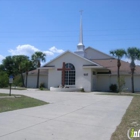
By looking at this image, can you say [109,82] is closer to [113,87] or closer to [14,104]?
[113,87]

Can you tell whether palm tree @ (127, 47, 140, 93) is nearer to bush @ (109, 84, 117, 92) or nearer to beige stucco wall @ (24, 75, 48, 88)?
bush @ (109, 84, 117, 92)

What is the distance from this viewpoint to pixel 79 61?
2986 centimetres

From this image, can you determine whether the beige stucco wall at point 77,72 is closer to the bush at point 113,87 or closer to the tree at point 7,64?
the bush at point 113,87

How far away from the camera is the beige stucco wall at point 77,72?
1152 inches

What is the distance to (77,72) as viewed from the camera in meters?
29.8

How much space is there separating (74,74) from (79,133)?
24.0 metres

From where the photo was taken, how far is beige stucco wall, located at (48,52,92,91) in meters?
29.2

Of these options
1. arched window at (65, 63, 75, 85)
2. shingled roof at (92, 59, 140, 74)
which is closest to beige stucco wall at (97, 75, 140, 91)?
shingled roof at (92, 59, 140, 74)

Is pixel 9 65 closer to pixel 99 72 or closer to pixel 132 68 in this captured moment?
pixel 99 72

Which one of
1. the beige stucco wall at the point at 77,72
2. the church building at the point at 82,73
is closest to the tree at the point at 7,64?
the church building at the point at 82,73

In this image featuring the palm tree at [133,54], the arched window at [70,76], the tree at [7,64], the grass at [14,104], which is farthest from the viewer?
the tree at [7,64]

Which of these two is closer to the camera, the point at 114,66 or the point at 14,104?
the point at 14,104

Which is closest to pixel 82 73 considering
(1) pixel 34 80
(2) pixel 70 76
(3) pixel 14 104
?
(2) pixel 70 76

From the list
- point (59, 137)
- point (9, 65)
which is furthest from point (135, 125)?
point (9, 65)
